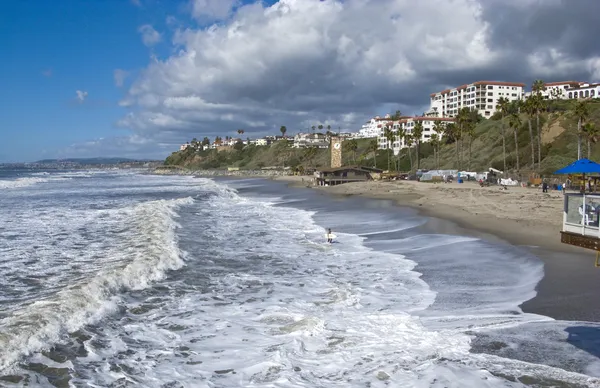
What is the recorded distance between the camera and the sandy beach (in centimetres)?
1146

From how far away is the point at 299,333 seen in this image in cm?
991

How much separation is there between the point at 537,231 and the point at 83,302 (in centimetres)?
1991

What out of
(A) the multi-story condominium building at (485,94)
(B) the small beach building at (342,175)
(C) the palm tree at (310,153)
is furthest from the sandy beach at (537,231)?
(C) the palm tree at (310,153)

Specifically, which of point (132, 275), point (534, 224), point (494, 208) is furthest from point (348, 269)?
point (494, 208)

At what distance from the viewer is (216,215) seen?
3472cm

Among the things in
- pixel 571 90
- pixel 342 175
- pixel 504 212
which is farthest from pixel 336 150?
pixel 504 212

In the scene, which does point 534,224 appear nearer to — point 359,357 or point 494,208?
point 494,208

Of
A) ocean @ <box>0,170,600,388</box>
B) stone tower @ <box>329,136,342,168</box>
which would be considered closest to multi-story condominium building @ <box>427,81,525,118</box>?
stone tower @ <box>329,136,342,168</box>

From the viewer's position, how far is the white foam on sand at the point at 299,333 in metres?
7.84

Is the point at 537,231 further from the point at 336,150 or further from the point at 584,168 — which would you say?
the point at 336,150

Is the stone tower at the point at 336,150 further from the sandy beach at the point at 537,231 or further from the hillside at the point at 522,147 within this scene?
the sandy beach at the point at 537,231

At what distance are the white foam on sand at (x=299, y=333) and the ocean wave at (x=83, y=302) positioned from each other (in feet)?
2.39

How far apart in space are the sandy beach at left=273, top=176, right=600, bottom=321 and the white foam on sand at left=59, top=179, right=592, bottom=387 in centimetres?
107

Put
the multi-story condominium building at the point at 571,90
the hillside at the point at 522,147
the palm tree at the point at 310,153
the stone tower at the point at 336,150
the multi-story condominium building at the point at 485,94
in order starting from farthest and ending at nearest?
the palm tree at the point at 310,153
the multi-story condominium building at the point at 485,94
the multi-story condominium building at the point at 571,90
the stone tower at the point at 336,150
the hillside at the point at 522,147
